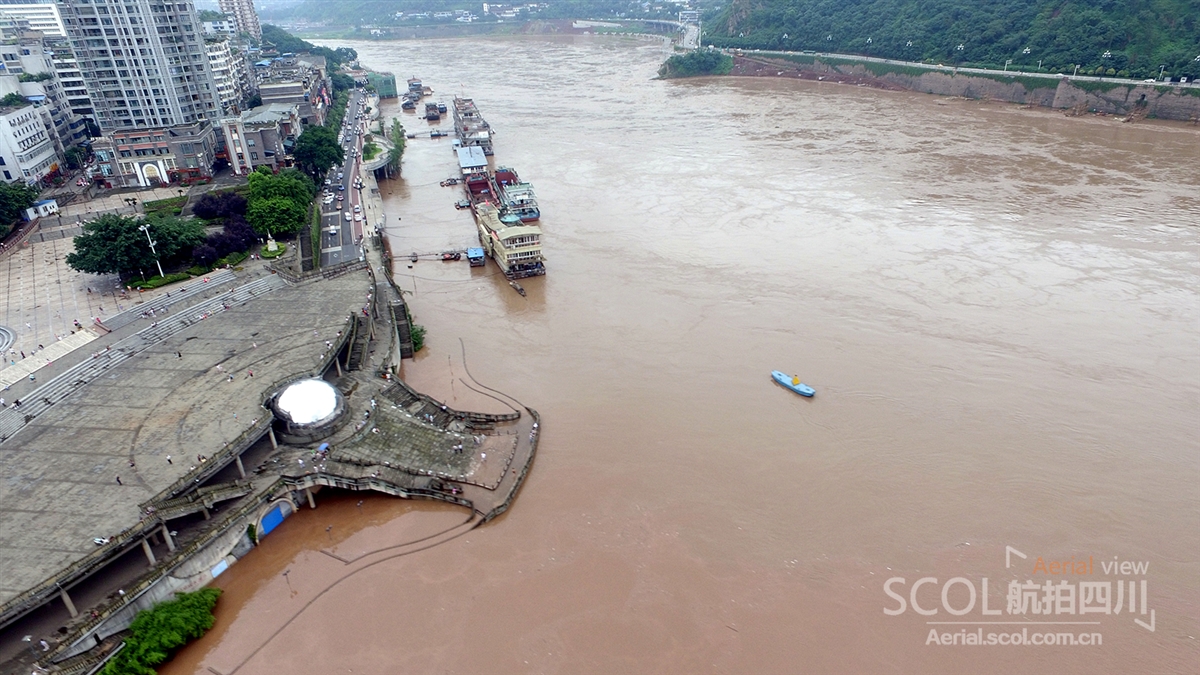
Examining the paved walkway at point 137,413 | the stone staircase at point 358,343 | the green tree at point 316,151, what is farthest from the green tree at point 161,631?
the green tree at point 316,151

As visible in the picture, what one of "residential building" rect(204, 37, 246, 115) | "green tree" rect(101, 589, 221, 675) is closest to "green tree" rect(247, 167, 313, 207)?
"residential building" rect(204, 37, 246, 115)

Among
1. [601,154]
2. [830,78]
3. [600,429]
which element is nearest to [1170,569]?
[600,429]

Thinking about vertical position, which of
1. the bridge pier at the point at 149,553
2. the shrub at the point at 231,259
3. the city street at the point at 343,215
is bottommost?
the bridge pier at the point at 149,553

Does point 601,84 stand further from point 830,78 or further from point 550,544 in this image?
point 550,544

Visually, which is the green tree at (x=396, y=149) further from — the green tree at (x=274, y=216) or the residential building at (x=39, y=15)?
the residential building at (x=39, y=15)

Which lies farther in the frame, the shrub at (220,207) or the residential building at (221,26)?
the residential building at (221,26)

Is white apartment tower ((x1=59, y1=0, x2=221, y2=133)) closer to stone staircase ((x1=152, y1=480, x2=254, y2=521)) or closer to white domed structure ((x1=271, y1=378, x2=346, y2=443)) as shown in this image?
white domed structure ((x1=271, y1=378, x2=346, y2=443))
